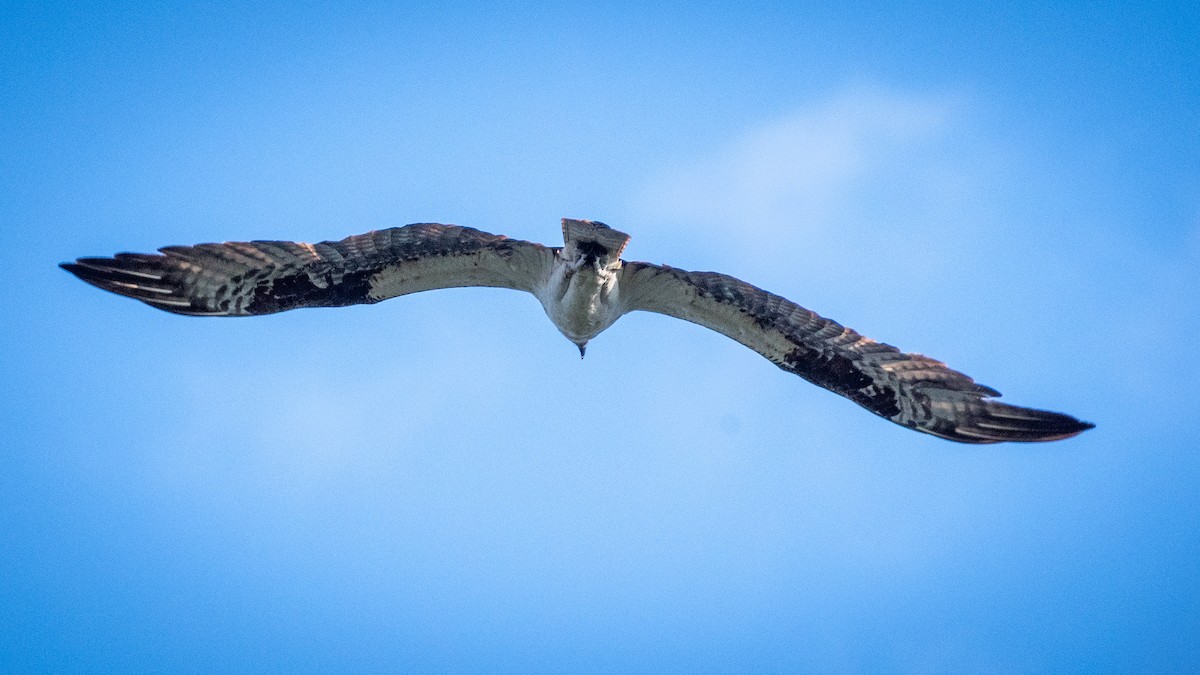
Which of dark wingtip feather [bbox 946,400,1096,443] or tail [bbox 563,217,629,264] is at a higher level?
tail [bbox 563,217,629,264]

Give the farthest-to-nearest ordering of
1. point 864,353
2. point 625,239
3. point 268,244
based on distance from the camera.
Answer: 1. point 864,353
2. point 268,244
3. point 625,239

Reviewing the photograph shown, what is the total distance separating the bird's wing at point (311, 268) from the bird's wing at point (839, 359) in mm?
1260

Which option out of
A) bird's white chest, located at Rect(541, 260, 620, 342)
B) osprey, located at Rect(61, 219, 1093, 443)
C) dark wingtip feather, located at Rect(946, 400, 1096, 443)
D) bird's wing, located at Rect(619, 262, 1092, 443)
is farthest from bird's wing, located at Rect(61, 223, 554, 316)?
dark wingtip feather, located at Rect(946, 400, 1096, 443)

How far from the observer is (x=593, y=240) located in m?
8.31

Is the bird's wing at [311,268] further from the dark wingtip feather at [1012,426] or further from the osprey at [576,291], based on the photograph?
the dark wingtip feather at [1012,426]

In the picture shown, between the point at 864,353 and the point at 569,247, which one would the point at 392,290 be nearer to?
the point at 569,247

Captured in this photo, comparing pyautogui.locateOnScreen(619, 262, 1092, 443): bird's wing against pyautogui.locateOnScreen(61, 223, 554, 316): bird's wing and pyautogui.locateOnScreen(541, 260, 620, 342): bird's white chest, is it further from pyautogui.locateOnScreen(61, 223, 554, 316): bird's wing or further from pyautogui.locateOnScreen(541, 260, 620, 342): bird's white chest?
pyautogui.locateOnScreen(61, 223, 554, 316): bird's wing

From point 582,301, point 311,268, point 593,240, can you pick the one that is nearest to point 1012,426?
point 582,301

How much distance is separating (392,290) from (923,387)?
5000 mm

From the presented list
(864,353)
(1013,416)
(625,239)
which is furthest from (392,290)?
(1013,416)

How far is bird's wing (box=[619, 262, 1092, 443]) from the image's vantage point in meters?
9.20

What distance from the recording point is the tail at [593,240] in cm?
821

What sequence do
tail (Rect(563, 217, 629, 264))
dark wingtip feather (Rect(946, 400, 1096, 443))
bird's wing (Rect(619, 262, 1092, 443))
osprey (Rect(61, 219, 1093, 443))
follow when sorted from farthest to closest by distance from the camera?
bird's wing (Rect(619, 262, 1092, 443)), dark wingtip feather (Rect(946, 400, 1096, 443)), osprey (Rect(61, 219, 1093, 443)), tail (Rect(563, 217, 629, 264))

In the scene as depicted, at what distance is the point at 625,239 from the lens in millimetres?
8312
